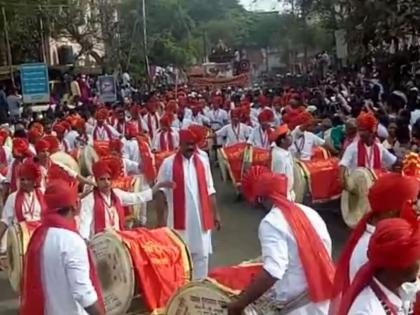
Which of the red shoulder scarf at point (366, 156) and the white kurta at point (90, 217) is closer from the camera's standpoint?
the white kurta at point (90, 217)

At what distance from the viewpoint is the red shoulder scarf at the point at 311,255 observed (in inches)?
217

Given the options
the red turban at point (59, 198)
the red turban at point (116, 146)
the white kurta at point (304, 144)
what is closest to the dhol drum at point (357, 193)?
the white kurta at point (304, 144)

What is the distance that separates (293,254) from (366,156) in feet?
17.7

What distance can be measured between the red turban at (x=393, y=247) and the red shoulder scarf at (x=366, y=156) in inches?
266

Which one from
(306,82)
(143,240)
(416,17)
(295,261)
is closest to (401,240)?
(295,261)

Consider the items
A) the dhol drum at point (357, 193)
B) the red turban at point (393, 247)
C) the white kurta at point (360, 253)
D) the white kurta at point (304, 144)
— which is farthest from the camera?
the white kurta at point (304, 144)

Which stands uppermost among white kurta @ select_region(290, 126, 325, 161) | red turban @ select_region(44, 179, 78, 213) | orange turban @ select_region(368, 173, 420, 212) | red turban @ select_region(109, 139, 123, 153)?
orange turban @ select_region(368, 173, 420, 212)

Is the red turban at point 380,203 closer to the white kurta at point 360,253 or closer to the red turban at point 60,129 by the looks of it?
the white kurta at point 360,253

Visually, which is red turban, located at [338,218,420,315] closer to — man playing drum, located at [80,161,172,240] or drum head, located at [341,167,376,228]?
man playing drum, located at [80,161,172,240]

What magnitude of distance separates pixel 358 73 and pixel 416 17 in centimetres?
1337

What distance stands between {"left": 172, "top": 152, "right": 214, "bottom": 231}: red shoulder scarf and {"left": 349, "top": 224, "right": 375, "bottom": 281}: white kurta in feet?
14.3

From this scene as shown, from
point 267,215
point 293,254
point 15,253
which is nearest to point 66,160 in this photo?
point 15,253

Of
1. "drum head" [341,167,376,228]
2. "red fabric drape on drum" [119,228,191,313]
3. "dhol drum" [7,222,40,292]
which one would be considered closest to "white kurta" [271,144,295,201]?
"drum head" [341,167,376,228]

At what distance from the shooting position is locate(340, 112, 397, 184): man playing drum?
10.7 m
